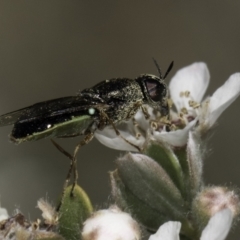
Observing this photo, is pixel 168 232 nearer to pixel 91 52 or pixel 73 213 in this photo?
pixel 73 213

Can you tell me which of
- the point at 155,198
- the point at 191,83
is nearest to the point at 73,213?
the point at 155,198

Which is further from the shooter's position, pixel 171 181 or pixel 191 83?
pixel 191 83

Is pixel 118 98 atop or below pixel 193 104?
atop

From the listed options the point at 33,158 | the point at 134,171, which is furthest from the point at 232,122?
the point at 134,171

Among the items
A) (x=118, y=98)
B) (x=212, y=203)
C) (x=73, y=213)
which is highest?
(x=118, y=98)

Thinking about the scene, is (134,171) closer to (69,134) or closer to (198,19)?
(69,134)

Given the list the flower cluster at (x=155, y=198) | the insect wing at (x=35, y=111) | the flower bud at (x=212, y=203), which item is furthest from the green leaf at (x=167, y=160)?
the insect wing at (x=35, y=111)
